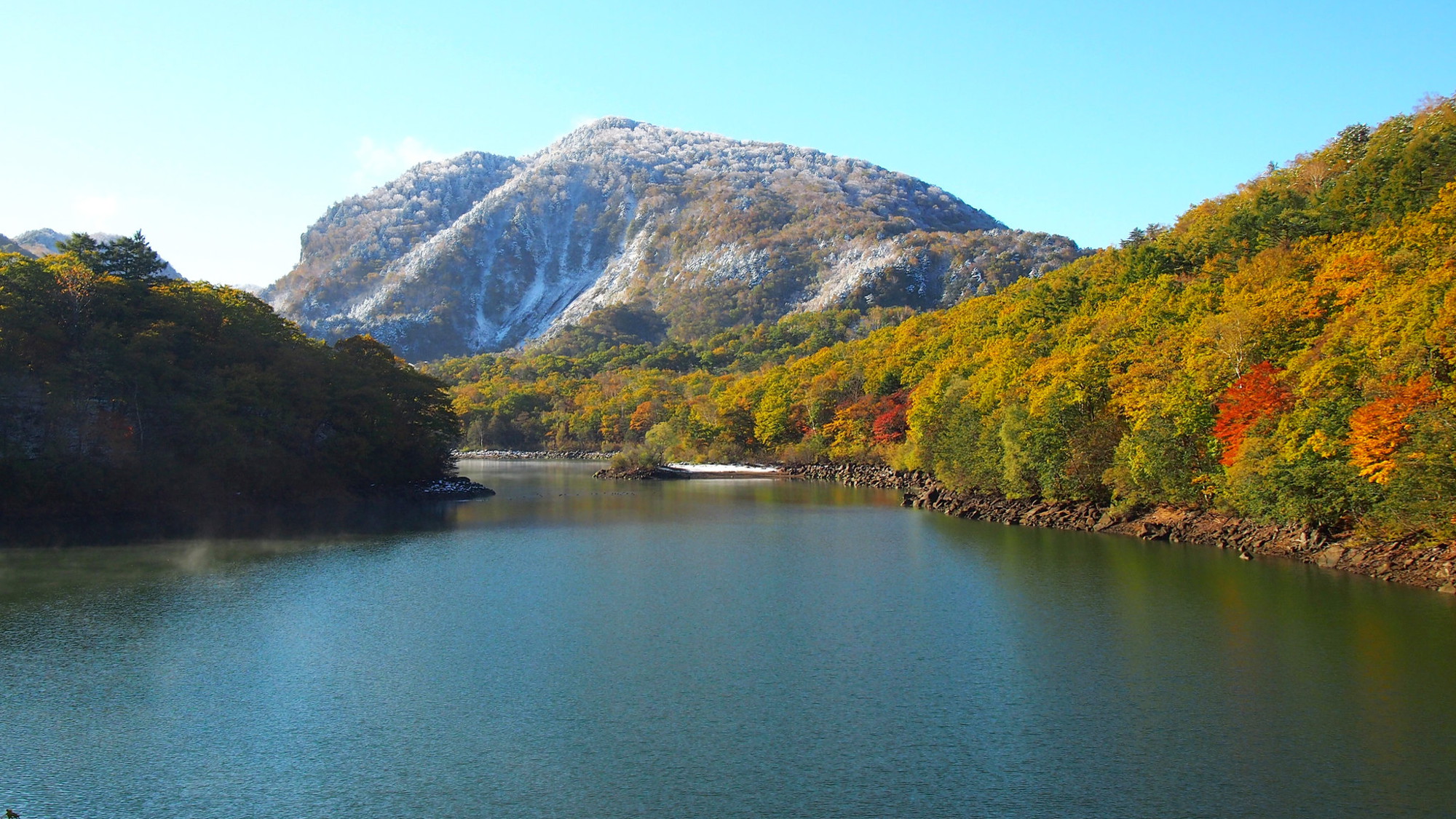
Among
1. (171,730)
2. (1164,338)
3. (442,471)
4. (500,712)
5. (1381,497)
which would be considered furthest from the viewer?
(442,471)

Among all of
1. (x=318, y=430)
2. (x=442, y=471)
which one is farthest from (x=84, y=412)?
(x=442, y=471)

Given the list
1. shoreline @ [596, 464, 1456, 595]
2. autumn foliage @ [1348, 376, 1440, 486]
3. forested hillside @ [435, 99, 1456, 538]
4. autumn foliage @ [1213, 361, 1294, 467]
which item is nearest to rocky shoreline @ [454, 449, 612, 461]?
forested hillside @ [435, 99, 1456, 538]

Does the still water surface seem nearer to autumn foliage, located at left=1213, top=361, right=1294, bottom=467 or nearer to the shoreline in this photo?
the shoreline

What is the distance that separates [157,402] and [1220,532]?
47.4 metres

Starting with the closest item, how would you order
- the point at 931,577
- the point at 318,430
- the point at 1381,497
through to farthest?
the point at 1381,497 < the point at 931,577 < the point at 318,430

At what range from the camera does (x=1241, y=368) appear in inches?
1337

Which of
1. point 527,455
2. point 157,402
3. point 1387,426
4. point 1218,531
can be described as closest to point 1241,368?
point 1218,531

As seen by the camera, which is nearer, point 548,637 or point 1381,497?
point 548,637

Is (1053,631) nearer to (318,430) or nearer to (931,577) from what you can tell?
(931,577)

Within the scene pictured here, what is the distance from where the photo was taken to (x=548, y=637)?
21156 millimetres

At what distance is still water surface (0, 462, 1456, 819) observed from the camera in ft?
41.7

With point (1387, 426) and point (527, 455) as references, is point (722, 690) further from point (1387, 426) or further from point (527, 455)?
point (527, 455)

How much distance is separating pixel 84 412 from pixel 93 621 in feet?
86.3

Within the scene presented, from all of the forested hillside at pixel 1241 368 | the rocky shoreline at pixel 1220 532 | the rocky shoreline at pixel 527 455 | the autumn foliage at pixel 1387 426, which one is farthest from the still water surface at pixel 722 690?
the rocky shoreline at pixel 527 455
